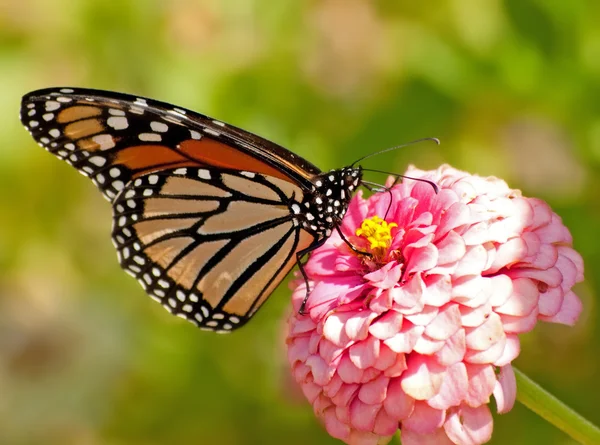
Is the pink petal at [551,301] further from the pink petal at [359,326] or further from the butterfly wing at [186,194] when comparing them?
the butterfly wing at [186,194]

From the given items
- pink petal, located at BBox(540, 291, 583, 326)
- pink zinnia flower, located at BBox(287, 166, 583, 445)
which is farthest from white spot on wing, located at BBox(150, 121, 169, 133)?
pink petal, located at BBox(540, 291, 583, 326)

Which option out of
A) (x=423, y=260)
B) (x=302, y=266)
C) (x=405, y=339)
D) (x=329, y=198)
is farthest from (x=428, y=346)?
(x=329, y=198)

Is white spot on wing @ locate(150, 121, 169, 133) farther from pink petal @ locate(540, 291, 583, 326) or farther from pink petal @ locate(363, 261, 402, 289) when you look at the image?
pink petal @ locate(540, 291, 583, 326)

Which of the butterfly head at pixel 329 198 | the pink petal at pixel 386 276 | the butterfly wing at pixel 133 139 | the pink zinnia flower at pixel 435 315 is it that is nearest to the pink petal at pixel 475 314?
the pink zinnia flower at pixel 435 315

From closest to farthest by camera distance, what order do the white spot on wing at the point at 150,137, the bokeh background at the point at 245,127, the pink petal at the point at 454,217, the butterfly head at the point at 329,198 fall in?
1. the pink petal at the point at 454,217
2. the butterfly head at the point at 329,198
3. the white spot on wing at the point at 150,137
4. the bokeh background at the point at 245,127

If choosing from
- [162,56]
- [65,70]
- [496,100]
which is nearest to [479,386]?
[496,100]

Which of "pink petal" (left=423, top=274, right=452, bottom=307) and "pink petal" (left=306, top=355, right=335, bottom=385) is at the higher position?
"pink petal" (left=423, top=274, right=452, bottom=307)
